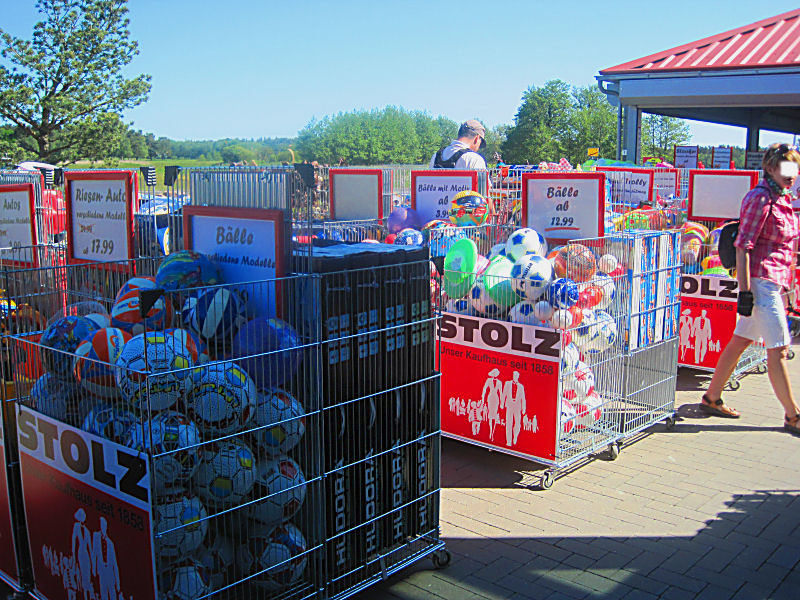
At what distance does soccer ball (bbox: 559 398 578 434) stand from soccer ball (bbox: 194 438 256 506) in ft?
8.37

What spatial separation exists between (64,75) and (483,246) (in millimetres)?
25216

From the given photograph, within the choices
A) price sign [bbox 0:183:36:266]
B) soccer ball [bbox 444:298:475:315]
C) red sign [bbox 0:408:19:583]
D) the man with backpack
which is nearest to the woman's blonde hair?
soccer ball [bbox 444:298:475:315]

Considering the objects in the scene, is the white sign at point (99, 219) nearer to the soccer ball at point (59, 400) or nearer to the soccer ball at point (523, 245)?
the soccer ball at point (59, 400)

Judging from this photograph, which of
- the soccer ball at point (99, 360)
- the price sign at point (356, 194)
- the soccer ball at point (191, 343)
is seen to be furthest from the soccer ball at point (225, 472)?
the price sign at point (356, 194)

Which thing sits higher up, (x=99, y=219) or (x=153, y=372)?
(x=99, y=219)

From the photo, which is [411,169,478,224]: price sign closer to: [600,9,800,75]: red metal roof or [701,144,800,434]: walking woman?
[701,144,800,434]: walking woman

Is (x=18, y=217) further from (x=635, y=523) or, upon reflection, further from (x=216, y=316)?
(x=635, y=523)

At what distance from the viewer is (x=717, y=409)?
6.18 metres

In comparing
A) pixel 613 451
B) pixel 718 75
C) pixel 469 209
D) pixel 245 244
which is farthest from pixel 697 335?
pixel 718 75

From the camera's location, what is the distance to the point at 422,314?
3.58 metres

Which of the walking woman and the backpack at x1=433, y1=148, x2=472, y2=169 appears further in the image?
the backpack at x1=433, y1=148, x2=472, y2=169

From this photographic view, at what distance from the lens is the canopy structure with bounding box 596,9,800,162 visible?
15695 mm

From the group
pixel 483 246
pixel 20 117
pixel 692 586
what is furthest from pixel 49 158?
pixel 692 586

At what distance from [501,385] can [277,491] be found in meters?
2.40
